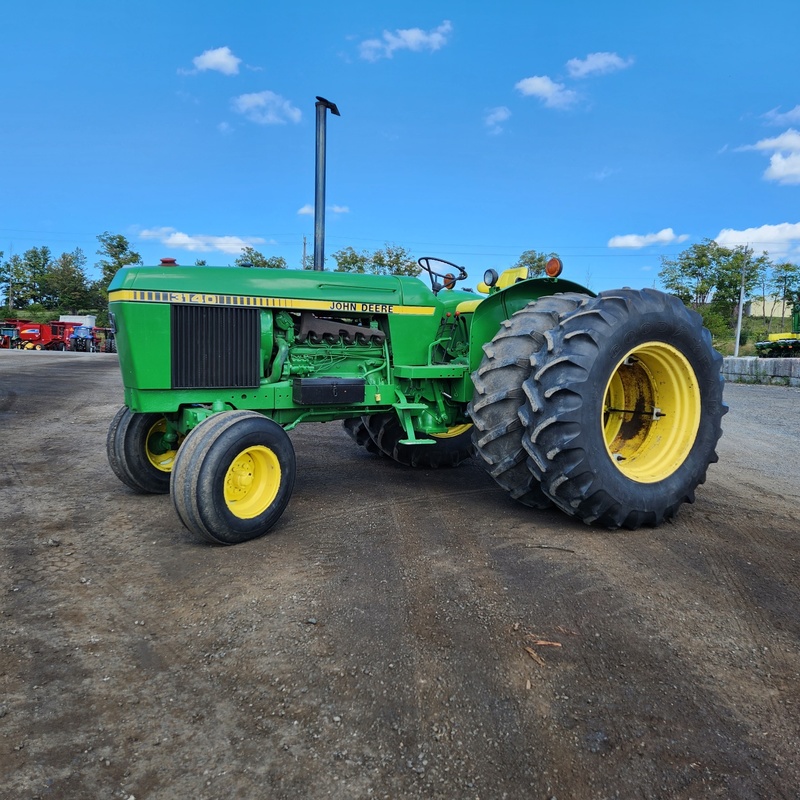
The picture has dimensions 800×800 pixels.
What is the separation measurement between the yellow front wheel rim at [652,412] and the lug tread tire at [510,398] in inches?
25.2

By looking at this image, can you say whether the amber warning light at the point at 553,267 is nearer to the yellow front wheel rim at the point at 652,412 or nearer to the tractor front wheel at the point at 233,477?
the yellow front wheel rim at the point at 652,412

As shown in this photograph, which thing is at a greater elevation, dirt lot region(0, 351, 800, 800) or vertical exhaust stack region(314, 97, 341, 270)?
vertical exhaust stack region(314, 97, 341, 270)

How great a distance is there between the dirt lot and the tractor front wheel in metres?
0.15

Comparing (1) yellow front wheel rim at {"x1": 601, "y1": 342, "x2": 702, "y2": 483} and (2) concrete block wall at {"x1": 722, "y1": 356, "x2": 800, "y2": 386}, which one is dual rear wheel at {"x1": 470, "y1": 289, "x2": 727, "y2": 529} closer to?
(1) yellow front wheel rim at {"x1": 601, "y1": 342, "x2": 702, "y2": 483}

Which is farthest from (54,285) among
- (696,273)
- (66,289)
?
(696,273)

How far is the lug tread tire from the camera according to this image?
370 centimetres

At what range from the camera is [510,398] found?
3699 millimetres

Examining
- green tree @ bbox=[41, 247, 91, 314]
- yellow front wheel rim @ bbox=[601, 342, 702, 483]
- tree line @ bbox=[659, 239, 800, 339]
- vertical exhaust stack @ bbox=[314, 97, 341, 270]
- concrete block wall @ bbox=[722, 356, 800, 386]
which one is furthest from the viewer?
green tree @ bbox=[41, 247, 91, 314]

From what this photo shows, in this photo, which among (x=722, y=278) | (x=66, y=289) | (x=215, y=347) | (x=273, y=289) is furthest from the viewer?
(x=66, y=289)

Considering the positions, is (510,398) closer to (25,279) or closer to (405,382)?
(405,382)

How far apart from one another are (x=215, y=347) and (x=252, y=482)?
0.98 meters

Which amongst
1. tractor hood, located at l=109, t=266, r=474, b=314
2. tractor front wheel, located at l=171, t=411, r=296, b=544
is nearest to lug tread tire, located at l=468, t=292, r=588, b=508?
tractor hood, located at l=109, t=266, r=474, b=314

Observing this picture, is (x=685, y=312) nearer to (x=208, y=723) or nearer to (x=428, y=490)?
(x=428, y=490)

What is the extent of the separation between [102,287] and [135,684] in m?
58.8
